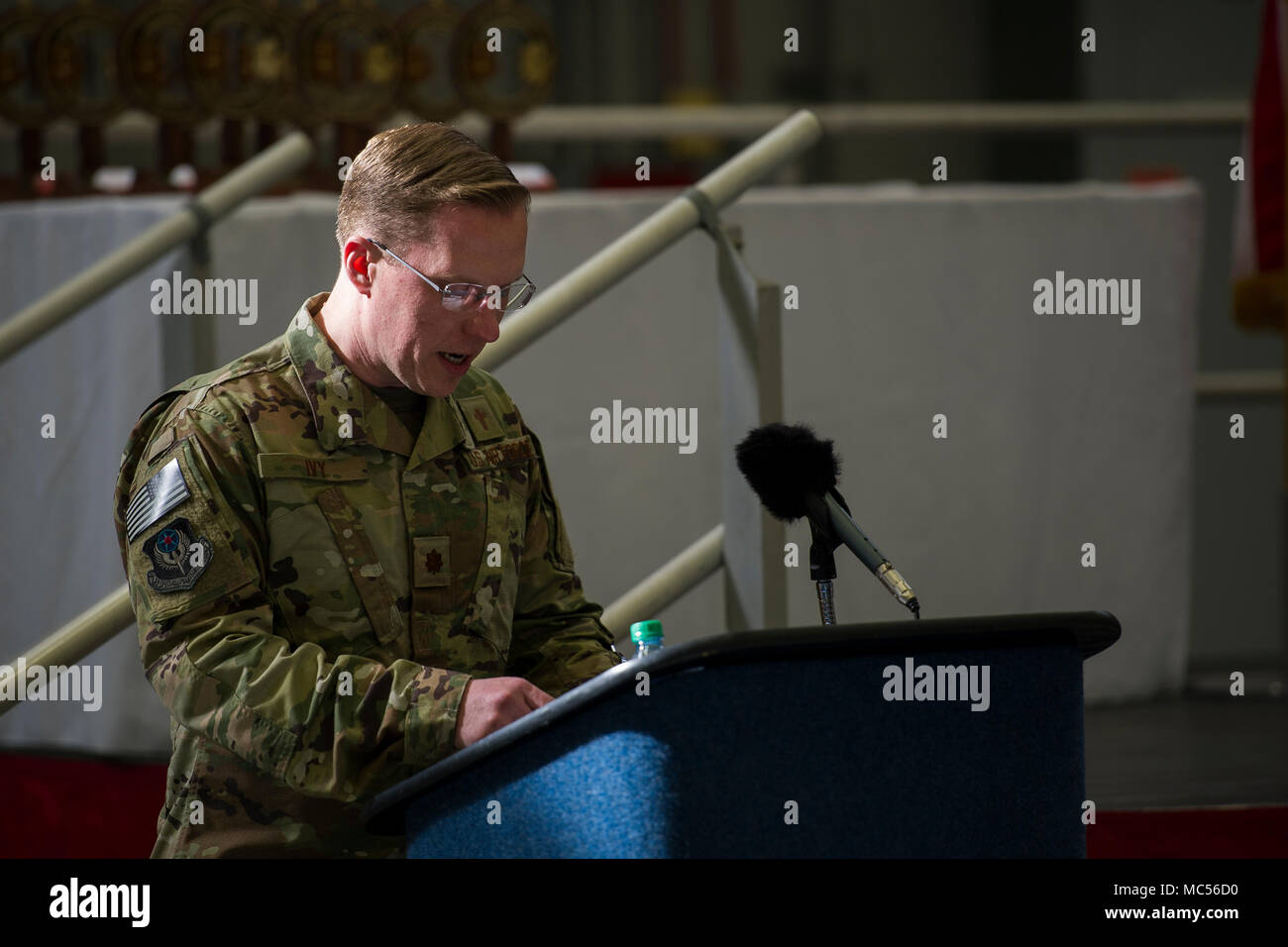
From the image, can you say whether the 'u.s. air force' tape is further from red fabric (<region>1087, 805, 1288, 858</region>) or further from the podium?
red fabric (<region>1087, 805, 1288, 858</region>)

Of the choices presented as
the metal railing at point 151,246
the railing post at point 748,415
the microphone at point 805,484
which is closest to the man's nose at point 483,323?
the microphone at point 805,484

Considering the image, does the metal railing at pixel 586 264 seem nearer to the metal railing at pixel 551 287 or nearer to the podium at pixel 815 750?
the metal railing at pixel 551 287

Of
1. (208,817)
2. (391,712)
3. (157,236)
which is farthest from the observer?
(157,236)

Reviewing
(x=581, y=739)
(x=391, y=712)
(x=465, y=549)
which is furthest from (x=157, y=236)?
(x=581, y=739)

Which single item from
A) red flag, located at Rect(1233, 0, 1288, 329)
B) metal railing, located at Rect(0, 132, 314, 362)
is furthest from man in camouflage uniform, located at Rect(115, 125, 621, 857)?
red flag, located at Rect(1233, 0, 1288, 329)

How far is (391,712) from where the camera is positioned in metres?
1.18

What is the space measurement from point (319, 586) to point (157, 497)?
0.15m

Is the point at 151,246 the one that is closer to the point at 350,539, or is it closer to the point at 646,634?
the point at 350,539

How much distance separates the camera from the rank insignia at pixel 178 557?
1.20 metres

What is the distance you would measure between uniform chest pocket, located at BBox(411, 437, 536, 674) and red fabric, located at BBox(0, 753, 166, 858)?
50.1 inches

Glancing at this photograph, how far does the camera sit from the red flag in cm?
343

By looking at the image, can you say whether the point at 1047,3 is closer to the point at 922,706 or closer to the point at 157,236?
the point at 157,236

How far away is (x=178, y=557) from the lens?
1.20 metres

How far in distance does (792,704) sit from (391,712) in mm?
354
